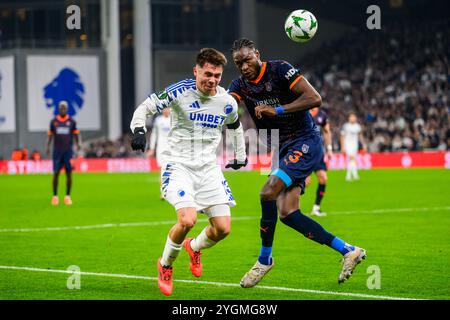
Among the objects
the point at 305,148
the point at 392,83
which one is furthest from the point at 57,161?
the point at 392,83

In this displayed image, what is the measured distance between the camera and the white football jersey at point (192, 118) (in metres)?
8.97

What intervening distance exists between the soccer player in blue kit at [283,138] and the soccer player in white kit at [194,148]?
419mm

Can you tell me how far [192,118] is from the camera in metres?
9.03

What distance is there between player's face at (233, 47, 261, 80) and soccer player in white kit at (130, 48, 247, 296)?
34cm

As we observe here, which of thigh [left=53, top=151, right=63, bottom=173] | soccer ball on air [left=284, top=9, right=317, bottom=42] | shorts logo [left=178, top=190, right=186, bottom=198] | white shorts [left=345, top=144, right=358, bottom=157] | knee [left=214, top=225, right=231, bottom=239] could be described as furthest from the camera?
white shorts [left=345, top=144, right=358, bottom=157]

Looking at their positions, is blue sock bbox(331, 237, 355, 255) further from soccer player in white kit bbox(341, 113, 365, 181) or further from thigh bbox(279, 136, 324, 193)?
soccer player in white kit bbox(341, 113, 365, 181)

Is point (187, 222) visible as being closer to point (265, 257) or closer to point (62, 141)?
point (265, 257)

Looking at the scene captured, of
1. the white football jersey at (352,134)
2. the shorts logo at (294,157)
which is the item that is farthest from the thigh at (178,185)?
the white football jersey at (352,134)

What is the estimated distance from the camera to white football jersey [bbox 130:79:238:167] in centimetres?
897

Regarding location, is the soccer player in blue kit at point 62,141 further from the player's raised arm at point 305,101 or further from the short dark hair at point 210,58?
the short dark hair at point 210,58

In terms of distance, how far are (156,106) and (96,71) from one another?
43.8m

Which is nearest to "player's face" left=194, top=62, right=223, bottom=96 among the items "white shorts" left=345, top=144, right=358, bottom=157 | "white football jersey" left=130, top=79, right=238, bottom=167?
"white football jersey" left=130, top=79, right=238, bottom=167
